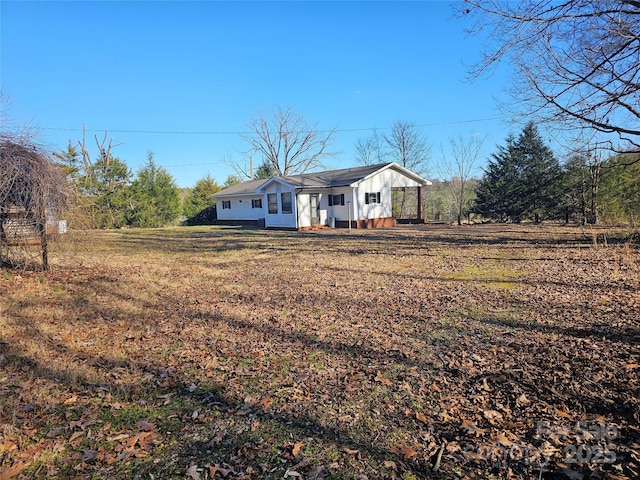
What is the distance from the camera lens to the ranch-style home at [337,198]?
23141 mm

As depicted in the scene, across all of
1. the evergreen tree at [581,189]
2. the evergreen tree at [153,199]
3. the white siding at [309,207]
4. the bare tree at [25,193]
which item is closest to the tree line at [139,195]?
the evergreen tree at [153,199]

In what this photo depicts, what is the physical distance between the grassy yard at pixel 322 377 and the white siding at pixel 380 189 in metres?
15.2

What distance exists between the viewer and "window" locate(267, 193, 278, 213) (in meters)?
24.7

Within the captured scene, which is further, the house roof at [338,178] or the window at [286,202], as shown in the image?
the window at [286,202]

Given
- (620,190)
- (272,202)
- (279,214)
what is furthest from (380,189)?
(620,190)

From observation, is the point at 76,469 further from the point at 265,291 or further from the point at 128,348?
the point at 265,291

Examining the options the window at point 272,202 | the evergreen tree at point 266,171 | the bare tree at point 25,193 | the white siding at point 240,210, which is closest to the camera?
the bare tree at point 25,193

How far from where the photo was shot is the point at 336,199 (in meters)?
24.3

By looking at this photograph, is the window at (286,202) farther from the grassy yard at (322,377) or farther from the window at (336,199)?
the grassy yard at (322,377)

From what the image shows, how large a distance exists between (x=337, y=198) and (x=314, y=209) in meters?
1.62

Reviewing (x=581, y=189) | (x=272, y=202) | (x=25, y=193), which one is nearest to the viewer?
(x=25, y=193)

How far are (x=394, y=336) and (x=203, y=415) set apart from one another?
2.68 metres

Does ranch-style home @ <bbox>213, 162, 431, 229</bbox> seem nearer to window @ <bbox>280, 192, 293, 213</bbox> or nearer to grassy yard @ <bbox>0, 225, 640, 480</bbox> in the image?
window @ <bbox>280, 192, 293, 213</bbox>

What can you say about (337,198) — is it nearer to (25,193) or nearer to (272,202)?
(272,202)
